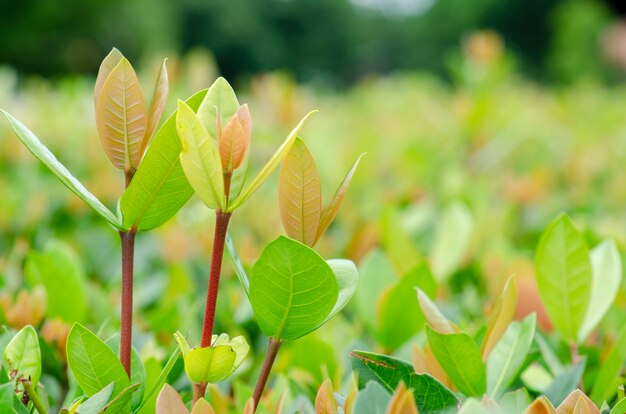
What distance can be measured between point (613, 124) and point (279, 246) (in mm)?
3489

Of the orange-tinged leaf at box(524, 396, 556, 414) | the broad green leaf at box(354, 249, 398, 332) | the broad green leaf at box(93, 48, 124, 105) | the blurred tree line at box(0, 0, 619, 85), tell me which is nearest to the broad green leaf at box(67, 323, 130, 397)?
the broad green leaf at box(93, 48, 124, 105)

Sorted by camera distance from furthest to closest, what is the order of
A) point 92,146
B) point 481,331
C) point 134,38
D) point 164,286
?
point 134,38, point 92,146, point 164,286, point 481,331

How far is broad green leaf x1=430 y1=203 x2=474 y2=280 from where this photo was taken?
4.26 feet

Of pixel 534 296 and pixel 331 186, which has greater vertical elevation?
pixel 534 296

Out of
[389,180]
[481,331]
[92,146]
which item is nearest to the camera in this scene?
[481,331]

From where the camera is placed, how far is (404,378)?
26.0 inches

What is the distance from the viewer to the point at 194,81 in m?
2.42

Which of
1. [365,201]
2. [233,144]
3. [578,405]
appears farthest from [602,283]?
[365,201]

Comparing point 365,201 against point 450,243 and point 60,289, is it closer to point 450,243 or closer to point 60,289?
point 450,243

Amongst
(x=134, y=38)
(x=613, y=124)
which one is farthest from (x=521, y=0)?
(x=613, y=124)

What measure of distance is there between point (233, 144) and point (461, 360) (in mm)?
320

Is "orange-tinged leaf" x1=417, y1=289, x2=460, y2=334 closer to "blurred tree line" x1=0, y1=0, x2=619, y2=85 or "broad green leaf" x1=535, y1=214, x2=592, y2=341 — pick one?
"broad green leaf" x1=535, y1=214, x2=592, y2=341

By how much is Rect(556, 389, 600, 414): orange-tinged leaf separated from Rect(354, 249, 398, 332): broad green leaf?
0.44 m

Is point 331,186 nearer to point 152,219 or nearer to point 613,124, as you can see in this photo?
point 152,219
